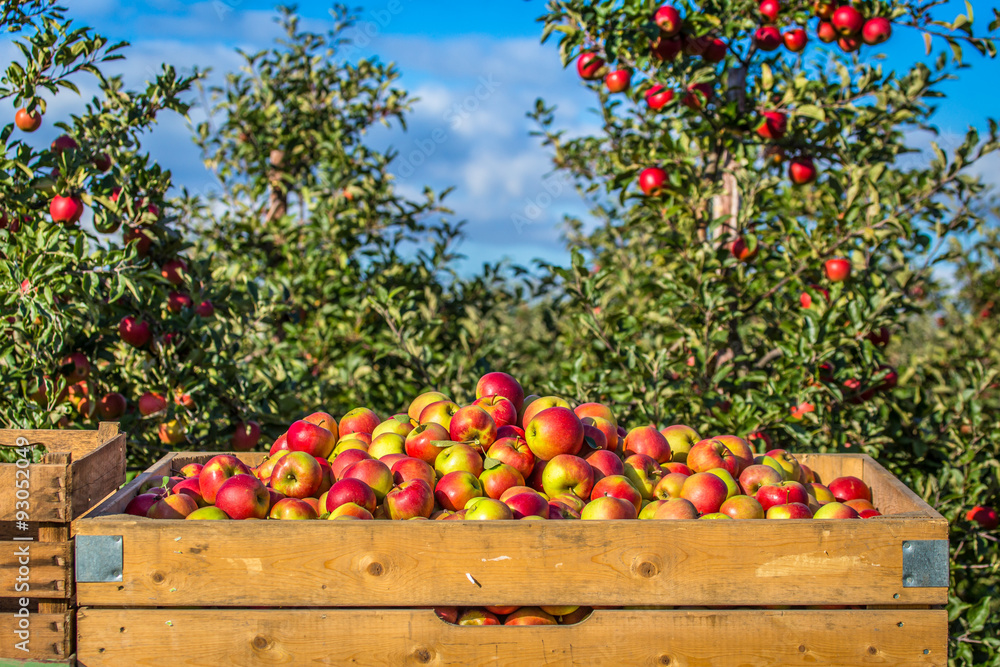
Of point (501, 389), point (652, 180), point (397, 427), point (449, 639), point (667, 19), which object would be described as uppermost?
point (667, 19)

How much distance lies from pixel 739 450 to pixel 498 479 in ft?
2.78

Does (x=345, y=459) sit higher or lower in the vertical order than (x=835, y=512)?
higher

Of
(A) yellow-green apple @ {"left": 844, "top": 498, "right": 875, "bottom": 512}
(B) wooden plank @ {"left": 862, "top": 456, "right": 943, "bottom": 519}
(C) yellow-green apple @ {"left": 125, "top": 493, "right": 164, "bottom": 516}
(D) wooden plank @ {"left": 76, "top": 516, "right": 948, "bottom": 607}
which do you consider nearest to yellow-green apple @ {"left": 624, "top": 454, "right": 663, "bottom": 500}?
(D) wooden plank @ {"left": 76, "top": 516, "right": 948, "bottom": 607}

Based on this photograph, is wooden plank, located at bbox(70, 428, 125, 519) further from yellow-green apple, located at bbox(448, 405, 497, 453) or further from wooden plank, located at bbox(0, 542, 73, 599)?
yellow-green apple, located at bbox(448, 405, 497, 453)

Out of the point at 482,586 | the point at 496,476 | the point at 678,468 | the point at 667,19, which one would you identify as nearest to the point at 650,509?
the point at 678,468

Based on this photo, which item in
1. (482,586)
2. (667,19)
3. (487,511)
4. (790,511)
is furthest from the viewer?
(667,19)

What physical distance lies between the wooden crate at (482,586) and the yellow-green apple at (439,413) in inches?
28.2

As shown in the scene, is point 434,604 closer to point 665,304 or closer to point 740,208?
point 665,304

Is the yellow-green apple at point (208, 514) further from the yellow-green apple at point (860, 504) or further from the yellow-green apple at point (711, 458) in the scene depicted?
the yellow-green apple at point (860, 504)

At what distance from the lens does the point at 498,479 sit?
6.62 feet

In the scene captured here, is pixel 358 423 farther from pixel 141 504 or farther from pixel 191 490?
pixel 141 504

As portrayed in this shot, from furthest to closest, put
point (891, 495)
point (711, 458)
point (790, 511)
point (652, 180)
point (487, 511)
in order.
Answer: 1. point (652, 180)
2. point (711, 458)
3. point (891, 495)
4. point (790, 511)
5. point (487, 511)

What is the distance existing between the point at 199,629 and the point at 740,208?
2.98 m

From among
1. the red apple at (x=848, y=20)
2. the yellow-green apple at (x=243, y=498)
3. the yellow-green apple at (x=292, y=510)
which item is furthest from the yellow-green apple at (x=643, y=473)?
the red apple at (x=848, y=20)
